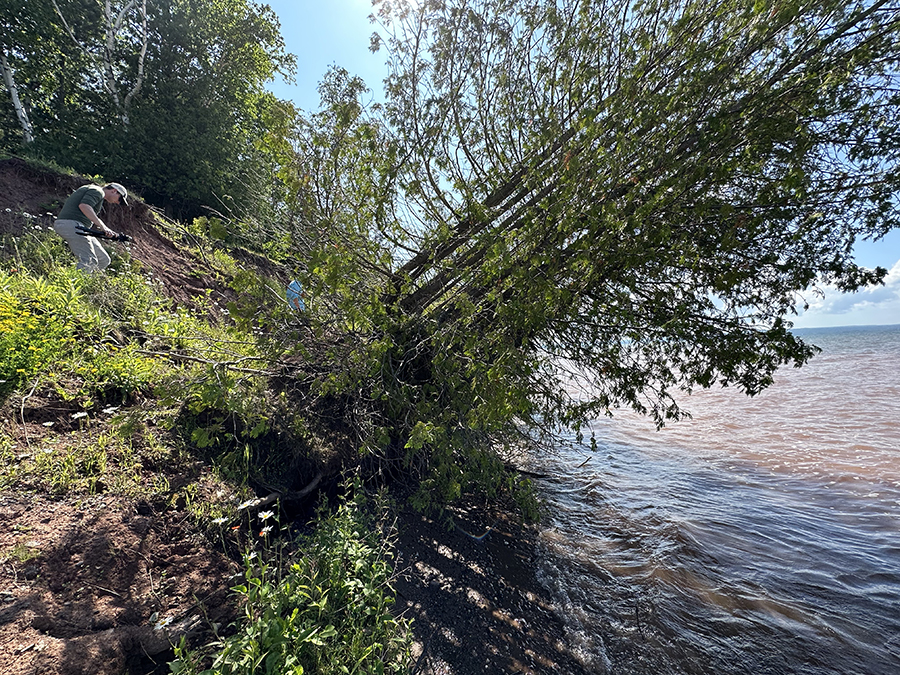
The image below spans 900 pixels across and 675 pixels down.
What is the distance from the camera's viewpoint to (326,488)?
3816 mm

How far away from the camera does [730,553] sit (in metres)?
4.15

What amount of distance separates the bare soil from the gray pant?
3481 millimetres

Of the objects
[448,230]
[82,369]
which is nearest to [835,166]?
[448,230]

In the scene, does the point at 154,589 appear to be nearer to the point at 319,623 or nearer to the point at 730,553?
the point at 319,623

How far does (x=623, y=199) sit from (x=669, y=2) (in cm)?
184

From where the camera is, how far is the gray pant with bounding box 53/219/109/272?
530 cm

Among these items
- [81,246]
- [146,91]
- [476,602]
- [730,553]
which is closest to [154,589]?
[476,602]

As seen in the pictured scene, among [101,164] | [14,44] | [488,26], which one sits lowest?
[488,26]

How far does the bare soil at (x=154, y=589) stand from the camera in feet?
5.98

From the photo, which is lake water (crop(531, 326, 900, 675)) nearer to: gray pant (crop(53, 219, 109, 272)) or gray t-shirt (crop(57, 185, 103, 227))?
gray pant (crop(53, 219, 109, 272))

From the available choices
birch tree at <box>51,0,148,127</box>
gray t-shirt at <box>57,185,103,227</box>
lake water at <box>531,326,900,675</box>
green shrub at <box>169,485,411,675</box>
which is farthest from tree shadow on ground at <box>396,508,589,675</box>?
birch tree at <box>51,0,148,127</box>

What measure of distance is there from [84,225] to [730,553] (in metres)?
9.84

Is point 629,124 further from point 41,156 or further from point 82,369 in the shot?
point 41,156

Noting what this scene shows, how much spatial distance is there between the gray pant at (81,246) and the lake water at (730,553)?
24.2 ft
